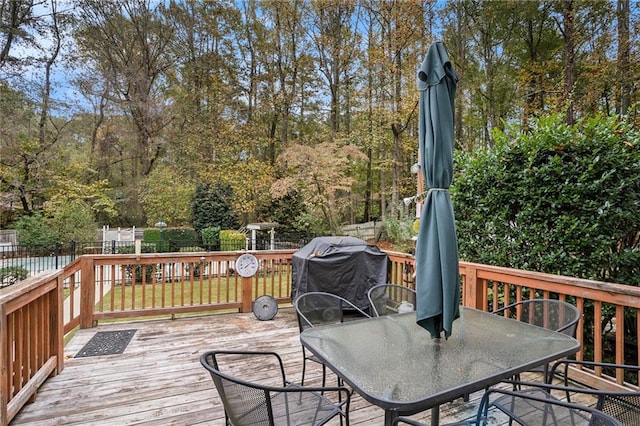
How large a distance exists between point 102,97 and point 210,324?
1583cm

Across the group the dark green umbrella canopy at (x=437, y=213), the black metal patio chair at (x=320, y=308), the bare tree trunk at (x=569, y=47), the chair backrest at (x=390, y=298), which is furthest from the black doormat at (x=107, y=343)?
the bare tree trunk at (x=569, y=47)

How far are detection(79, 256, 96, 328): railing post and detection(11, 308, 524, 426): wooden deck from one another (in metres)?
0.13

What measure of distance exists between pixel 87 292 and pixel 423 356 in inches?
157

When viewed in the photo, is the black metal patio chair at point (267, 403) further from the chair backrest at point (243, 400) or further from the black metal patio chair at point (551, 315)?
the black metal patio chair at point (551, 315)

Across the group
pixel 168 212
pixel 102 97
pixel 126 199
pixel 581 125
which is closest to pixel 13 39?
pixel 102 97

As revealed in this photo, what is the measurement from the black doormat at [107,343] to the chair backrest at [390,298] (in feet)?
8.32

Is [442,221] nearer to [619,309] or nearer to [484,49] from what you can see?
[619,309]

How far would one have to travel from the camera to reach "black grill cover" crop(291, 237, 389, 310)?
4.09 meters

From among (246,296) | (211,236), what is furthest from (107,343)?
(211,236)

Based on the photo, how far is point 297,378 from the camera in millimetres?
2803

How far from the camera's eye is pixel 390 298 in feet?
9.77

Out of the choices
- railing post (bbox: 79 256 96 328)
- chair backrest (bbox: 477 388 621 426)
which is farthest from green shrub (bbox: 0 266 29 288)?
chair backrest (bbox: 477 388 621 426)

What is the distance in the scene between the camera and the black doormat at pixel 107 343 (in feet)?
10.8

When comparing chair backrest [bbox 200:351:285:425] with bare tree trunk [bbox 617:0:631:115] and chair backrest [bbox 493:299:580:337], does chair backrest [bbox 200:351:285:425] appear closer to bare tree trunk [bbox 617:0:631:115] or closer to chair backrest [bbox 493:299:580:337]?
chair backrest [bbox 493:299:580:337]
